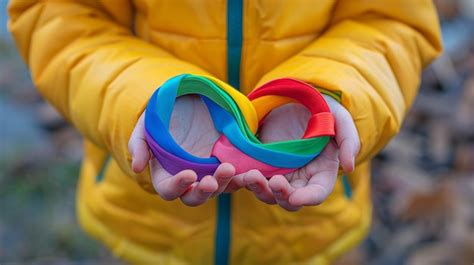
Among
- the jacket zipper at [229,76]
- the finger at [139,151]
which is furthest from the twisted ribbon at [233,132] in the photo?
the jacket zipper at [229,76]

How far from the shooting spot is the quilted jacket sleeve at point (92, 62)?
1.28m

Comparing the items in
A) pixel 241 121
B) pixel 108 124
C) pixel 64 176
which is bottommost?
pixel 64 176

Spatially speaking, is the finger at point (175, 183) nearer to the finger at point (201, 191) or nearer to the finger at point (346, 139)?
the finger at point (201, 191)

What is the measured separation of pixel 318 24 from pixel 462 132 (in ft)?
4.78

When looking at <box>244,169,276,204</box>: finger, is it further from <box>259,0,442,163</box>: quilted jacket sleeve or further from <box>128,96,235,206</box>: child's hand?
<box>259,0,442,163</box>: quilted jacket sleeve

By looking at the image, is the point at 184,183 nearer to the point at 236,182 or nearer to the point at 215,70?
the point at 236,182

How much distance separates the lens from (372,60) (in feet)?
4.42

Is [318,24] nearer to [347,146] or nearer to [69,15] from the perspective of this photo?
[347,146]

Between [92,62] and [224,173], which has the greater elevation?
[224,173]

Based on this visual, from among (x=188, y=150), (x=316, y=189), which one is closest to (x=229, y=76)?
(x=188, y=150)

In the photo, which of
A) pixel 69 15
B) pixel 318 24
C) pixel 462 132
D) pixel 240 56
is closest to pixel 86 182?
pixel 69 15

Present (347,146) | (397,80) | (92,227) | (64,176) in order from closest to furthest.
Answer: (347,146), (397,80), (92,227), (64,176)

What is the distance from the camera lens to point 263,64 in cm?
137

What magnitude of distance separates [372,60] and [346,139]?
0.83 feet
